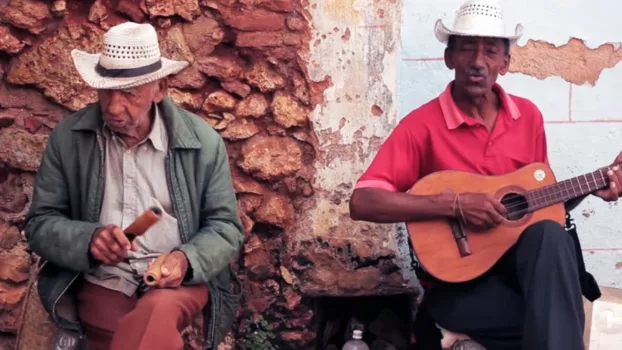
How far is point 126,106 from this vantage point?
12.2 feet

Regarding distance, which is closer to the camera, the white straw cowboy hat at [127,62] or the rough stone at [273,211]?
the white straw cowboy hat at [127,62]

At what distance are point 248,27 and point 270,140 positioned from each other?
1.68 ft

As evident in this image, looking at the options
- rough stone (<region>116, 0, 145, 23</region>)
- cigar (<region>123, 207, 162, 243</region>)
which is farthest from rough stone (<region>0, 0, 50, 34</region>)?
cigar (<region>123, 207, 162, 243</region>)

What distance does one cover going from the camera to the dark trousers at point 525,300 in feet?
11.8

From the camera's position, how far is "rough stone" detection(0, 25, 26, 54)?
4598 mm

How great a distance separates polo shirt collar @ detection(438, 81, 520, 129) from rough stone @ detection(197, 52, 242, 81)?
100 cm

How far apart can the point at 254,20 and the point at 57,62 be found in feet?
2.88

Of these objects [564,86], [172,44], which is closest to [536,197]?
[564,86]

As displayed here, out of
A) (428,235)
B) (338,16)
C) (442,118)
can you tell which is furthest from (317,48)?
(428,235)

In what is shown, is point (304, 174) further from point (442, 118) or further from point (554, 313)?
point (554, 313)

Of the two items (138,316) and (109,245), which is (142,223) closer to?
(109,245)

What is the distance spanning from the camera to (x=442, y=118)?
4.20 m

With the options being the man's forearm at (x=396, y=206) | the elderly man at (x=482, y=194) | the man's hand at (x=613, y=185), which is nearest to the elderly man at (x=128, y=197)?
the man's forearm at (x=396, y=206)

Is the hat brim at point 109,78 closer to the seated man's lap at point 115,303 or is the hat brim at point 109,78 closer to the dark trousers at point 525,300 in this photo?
the seated man's lap at point 115,303
